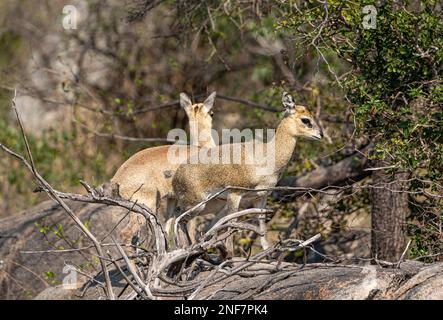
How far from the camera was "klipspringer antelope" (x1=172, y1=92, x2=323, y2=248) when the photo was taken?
10.1m

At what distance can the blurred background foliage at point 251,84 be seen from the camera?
9375 millimetres

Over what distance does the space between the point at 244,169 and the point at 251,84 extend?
26.6ft

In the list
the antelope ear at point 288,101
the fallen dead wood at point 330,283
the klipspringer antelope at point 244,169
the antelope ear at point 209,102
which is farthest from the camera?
Answer: the antelope ear at point 209,102

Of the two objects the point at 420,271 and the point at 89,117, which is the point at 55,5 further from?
the point at 420,271

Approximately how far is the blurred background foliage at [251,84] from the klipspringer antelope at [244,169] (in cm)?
60

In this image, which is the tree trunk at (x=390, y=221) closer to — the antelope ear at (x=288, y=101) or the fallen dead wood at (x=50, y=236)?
the fallen dead wood at (x=50, y=236)

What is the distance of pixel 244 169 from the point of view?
1012cm

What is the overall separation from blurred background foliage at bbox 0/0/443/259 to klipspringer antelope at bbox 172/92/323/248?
60 cm

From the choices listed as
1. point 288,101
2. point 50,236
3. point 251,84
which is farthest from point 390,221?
point 251,84

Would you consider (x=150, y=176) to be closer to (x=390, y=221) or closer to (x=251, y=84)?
(x=390, y=221)

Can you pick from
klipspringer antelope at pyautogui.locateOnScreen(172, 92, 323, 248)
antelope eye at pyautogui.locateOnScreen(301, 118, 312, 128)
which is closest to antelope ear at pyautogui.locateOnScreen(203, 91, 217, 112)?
klipspringer antelope at pyautogui.locateOnScreen(172, 92, 323, 248)

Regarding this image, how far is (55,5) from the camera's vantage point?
19.6 metres

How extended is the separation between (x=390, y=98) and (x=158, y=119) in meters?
7.79

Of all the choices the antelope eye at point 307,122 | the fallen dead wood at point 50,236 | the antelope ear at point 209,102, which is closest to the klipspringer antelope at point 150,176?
the antelope eye at point 307,122
